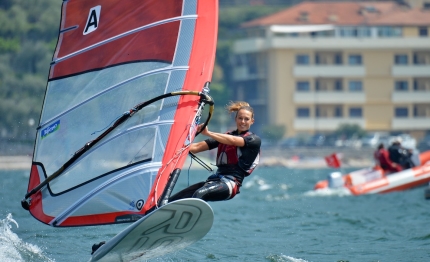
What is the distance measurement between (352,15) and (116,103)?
5123cm

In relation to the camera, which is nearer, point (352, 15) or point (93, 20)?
point (93, 20)

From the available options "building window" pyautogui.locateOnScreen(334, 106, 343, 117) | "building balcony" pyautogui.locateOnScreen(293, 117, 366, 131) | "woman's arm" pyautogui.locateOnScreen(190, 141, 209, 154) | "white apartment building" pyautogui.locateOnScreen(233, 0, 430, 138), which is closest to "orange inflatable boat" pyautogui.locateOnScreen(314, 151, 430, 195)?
"woman's arm" pyautogui.locateOnScreen(190, 141, 209, 154)

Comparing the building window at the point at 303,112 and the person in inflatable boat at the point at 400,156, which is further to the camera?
the building window at the point at 303,112

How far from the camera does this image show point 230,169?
255 inches

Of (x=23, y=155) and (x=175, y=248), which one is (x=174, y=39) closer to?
(x=175, y=248)

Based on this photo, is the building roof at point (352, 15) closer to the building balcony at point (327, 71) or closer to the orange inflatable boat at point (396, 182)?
the building balcony at point (327, 71)

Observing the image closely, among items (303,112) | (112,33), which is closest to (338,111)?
(303,112)

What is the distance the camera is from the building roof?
54.5 metres

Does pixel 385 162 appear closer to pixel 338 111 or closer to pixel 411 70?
pixel 338 111

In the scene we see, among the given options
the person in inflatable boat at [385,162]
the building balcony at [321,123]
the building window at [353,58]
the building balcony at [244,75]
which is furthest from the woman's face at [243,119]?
the building balcony at [244,75]

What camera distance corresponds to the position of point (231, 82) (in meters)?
60.3

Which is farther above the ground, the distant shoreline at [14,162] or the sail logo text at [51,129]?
the sail logo text at [51,129]

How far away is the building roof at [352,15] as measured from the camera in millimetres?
54531

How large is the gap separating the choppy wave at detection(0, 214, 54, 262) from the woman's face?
187cm
